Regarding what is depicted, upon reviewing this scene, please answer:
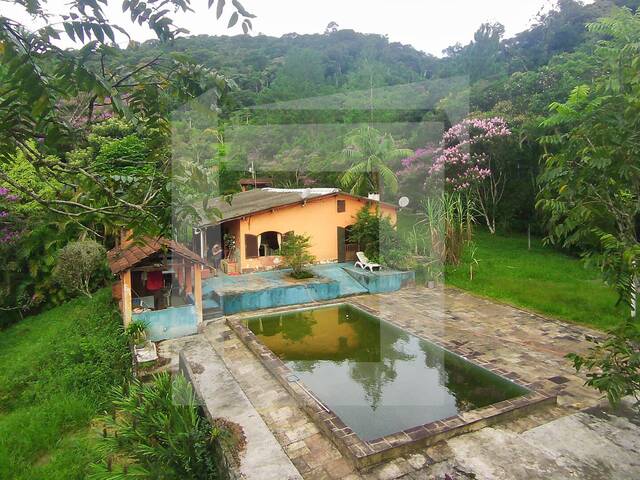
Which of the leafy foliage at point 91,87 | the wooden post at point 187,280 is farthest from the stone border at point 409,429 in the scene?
the leafy foliage at point 91,87

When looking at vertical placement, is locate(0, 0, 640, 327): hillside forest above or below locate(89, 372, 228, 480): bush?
above

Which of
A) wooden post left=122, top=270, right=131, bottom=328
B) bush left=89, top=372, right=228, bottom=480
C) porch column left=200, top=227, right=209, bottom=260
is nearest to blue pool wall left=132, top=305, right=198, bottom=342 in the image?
wooden post left=122, top=270, right=131, bottom=328

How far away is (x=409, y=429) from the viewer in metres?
4.81

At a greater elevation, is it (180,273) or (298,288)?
(180,273)

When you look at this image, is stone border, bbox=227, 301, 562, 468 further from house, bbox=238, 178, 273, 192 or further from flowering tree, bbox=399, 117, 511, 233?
house, bbox=238, 178, 273, 192

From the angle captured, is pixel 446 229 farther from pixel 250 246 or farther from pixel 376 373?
pixel 376 373

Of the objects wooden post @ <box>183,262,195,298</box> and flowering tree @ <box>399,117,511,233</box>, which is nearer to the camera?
wooden post @ <box>183,262,195,298</box>

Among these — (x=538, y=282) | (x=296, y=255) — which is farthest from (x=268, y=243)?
(x=538, y=282)

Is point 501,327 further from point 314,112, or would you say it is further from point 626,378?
point 314,112

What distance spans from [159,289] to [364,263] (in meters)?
5.59

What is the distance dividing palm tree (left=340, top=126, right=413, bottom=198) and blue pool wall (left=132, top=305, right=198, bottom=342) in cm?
858

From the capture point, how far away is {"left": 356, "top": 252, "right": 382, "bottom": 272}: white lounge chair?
38.9ft

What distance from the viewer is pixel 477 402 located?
5.63 meters

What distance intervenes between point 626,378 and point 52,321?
11.6 metres
